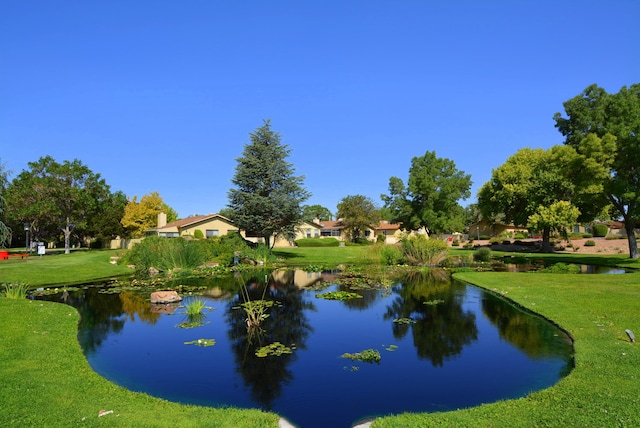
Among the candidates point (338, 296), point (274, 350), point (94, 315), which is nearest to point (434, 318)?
point (338, 296)

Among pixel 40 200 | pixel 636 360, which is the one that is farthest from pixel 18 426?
pixel 40 200

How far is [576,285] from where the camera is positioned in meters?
18.5

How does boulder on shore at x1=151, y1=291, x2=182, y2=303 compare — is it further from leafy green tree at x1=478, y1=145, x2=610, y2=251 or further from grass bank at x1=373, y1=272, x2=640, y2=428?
leafy green tree at x1=478, y1=145, x2=610, y2=251

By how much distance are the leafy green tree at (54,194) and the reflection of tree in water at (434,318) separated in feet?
135

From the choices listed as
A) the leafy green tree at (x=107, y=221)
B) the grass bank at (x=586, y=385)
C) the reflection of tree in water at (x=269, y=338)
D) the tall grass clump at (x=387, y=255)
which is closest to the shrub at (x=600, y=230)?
the tall grass clump at (x=387, y=255)

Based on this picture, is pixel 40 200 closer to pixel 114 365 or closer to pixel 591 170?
pixel 114 365

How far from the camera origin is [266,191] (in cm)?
4069

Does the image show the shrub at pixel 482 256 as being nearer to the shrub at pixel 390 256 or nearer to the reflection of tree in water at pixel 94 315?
the shrub at pixel 390 256

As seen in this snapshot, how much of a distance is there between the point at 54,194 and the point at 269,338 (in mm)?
45080

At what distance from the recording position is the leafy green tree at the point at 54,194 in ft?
147

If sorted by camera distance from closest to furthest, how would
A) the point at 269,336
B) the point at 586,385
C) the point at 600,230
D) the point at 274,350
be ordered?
the point at 586,385
the point at 274,350
the point at 269,336
the point at 600,230

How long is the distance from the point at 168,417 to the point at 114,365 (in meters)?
4.20

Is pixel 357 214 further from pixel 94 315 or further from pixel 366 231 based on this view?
pixel 94 315

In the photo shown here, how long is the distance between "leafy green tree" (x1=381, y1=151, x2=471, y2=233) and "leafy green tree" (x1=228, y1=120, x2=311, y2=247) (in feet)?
82.3
